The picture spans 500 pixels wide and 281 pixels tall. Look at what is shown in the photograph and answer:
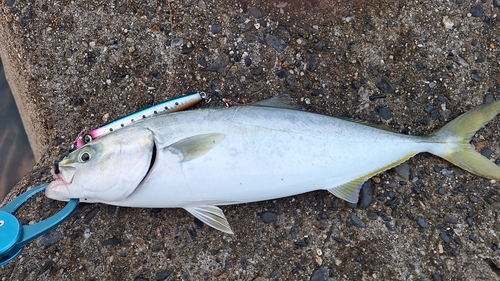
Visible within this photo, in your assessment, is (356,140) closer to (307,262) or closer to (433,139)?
(433,139)

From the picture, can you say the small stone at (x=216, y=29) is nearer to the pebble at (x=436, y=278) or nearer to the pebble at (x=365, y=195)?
the pebble at (x=365, y=195)

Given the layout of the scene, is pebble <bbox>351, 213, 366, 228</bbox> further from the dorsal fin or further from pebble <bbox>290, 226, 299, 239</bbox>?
the dorsal fin

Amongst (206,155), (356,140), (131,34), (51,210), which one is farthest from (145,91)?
(356,140)

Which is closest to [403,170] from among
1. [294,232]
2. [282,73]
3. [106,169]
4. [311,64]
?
[294,232]

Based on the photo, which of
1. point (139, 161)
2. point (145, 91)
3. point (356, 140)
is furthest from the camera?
point (145, 91)

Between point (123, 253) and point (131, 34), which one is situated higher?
point (131, 34)

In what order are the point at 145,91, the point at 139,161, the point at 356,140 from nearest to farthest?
the point at 139,161 → the point at 356,140 → the point at 145,91
